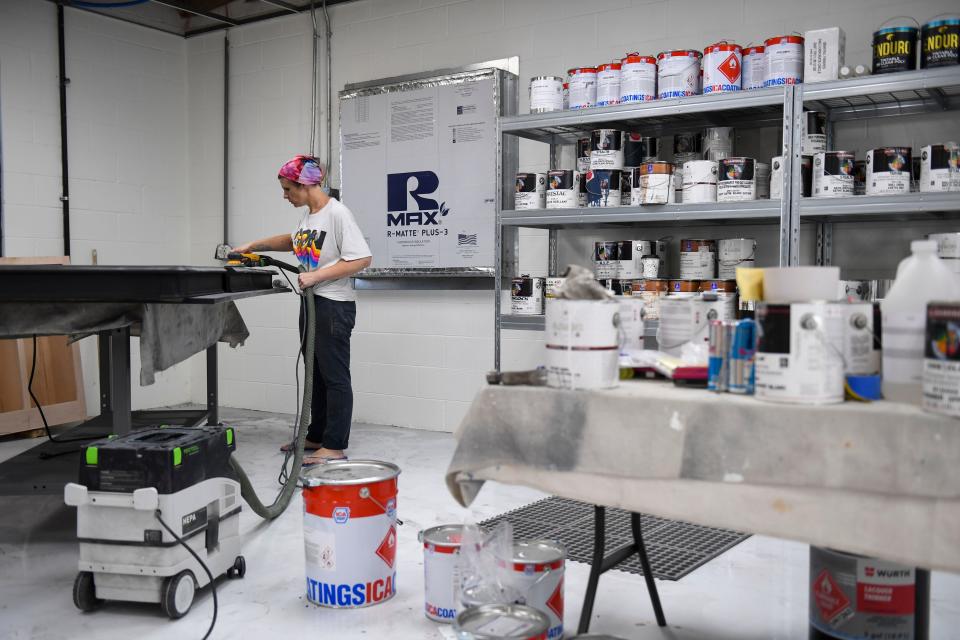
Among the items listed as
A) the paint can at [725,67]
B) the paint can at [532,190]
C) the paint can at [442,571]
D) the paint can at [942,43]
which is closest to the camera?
the paint can at [442,571]

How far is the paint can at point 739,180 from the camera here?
2916mm

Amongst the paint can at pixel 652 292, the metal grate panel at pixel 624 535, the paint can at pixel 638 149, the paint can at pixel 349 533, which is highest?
the paint can at pixel 638 149

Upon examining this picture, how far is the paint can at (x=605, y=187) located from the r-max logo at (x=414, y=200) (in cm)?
117

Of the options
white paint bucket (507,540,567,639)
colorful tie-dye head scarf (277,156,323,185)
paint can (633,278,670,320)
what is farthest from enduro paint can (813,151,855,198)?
colorful tie-dye head scarf (277,156,323,185)

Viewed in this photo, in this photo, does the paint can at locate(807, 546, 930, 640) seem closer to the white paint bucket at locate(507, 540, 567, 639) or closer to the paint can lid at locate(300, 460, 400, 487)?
the white paint bucket at locate(507, 540, 567, 639)

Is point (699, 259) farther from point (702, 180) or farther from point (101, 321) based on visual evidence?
point (101, 321)

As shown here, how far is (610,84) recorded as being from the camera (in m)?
3.20

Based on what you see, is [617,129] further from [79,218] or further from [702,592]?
[79,218]

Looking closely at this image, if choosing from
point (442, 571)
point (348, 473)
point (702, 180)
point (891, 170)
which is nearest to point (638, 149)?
point (702, 180)

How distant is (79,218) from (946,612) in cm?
469

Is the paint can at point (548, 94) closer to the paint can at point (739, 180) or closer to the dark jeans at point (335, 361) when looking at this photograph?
the paint can at point (739, 180)

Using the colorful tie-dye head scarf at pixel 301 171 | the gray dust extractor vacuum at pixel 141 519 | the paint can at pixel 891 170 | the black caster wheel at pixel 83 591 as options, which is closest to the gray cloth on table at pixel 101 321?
the gray dust extractor vacuum at pixel 141 519

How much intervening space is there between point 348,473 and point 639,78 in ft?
6.38

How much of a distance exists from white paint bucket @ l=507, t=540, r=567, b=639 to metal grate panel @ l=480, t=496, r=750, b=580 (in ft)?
2.05
